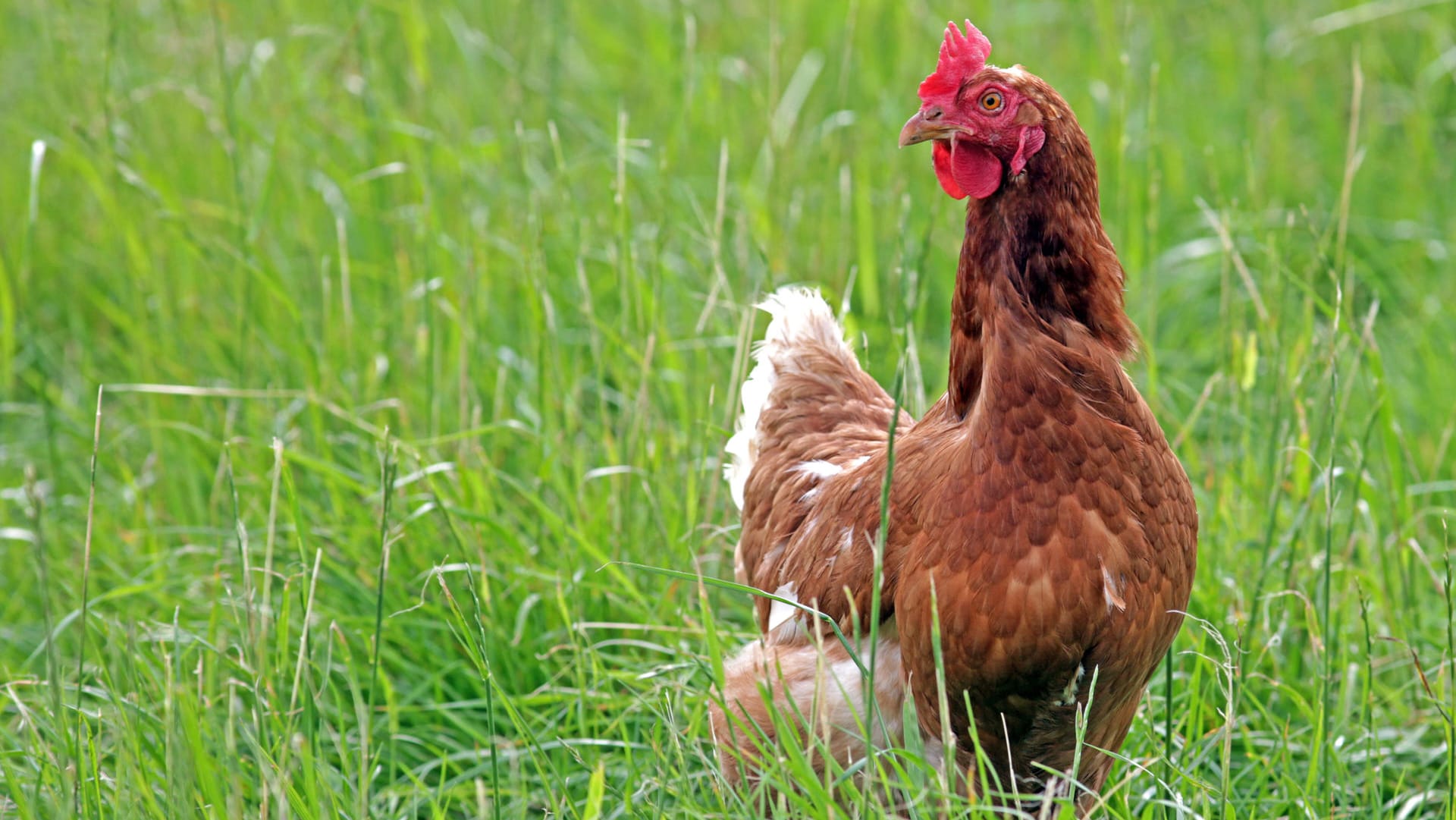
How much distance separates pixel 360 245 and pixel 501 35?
1.09 m

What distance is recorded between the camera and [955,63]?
238 centimetres

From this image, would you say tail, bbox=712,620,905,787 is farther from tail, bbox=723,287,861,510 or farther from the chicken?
tail, bbox=723,287,861,510

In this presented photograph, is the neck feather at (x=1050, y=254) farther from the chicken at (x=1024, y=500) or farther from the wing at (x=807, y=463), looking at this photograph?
the wing at (x=807, y=463)

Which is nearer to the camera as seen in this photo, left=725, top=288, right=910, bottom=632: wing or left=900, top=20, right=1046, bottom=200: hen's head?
left=900, top=20, right=1046, bottom=200: hen's head

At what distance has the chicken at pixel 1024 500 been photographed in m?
2.24

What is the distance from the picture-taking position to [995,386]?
2297 mm

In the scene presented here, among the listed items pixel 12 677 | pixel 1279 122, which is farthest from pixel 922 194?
pixel 12 677

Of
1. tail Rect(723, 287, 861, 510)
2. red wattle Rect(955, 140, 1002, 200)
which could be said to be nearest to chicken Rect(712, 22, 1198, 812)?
red wattle Rect(955, 140, 1002, 200)

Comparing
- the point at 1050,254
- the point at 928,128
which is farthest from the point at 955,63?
the point at 1050,254

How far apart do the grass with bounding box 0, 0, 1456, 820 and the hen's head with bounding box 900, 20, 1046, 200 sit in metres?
0.35

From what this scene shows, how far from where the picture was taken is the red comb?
2377 millimetres

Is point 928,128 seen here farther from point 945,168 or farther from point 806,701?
point 806,701

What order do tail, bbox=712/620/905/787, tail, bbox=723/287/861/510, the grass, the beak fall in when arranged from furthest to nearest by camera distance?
tail, bbox=723/287/861/510 → the grass → tail, bbox=712/620/905/787 → the beak

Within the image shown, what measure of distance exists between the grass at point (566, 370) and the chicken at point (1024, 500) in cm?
17
